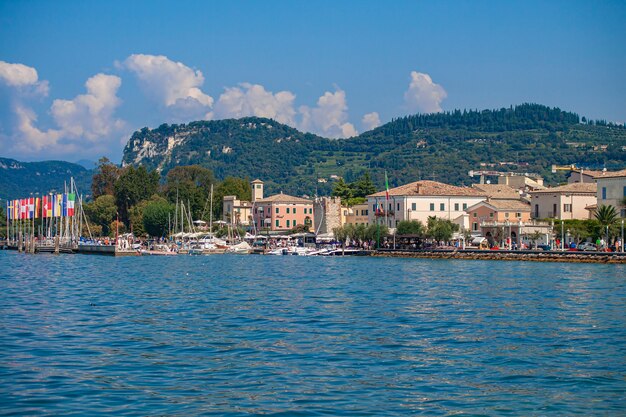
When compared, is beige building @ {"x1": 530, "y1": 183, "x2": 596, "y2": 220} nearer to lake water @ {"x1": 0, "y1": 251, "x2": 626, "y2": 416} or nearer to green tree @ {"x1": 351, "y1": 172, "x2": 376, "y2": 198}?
green tree @ {"x1": 351, "y1": 172, "x2": 376, "y2": 198}

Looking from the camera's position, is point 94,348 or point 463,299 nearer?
point 94,348

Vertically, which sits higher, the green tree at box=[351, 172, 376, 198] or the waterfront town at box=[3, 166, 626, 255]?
the green tree at box=[351, 172, 376, 198]

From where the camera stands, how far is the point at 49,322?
26.8 meters

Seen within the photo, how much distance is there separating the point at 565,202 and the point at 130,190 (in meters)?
67.1

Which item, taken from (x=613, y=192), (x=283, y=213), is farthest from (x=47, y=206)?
(x=613, y=192)

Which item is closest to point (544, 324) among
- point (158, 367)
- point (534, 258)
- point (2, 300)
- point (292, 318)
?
point (292, 318)

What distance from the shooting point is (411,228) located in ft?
290

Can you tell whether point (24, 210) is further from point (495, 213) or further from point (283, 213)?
point (495, 213)

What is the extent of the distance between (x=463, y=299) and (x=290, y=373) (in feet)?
59.7

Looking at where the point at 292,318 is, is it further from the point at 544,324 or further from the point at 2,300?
the point at 2,300

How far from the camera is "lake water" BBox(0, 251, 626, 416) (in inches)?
622

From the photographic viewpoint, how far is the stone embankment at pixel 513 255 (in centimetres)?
6406

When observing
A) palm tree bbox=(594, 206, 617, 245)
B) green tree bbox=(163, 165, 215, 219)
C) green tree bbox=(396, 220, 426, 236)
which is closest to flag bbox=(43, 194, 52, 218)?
green tree bbox=(163, 165, 215, 219)

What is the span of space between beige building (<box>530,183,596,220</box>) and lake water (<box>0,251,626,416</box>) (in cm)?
4828
